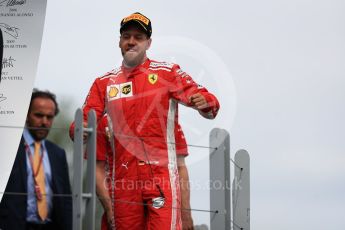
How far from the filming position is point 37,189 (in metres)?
7.36

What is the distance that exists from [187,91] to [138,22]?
0.71 m

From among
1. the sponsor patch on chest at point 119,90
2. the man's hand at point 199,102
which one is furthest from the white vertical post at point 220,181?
the sponsor patch on chest at point 119,90

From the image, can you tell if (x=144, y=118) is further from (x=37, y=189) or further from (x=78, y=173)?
(x=37, y=189)

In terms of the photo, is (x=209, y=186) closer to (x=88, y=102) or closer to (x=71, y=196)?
(x=88, y=102)

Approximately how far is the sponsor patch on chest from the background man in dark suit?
60.6 inches

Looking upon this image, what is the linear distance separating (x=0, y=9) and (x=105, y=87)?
1.18 meters

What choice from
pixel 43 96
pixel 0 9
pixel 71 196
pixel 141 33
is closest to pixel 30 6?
pixel 0 9

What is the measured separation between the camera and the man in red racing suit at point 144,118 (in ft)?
28.7

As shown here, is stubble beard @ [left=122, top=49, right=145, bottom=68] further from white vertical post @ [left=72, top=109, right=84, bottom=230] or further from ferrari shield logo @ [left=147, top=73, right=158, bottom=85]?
white vertical post @ [left=72, top=109, right=84, bottom=230]

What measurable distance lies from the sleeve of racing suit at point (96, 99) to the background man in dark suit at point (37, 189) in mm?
1432

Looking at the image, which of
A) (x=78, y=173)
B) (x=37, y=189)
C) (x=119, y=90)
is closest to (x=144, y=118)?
(x=119, y=90)

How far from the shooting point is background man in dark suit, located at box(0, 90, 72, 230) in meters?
7.35

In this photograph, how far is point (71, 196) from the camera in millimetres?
7391

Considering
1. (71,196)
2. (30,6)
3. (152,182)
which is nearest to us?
(71,196)
